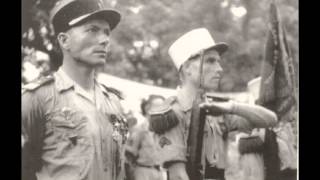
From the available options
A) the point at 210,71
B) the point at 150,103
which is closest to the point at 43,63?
the point at 150,103

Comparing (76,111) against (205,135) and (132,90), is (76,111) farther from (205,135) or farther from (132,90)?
(205,135)

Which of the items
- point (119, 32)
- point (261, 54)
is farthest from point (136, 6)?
point (261, 54)

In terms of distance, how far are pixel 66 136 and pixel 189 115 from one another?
82 centimetres

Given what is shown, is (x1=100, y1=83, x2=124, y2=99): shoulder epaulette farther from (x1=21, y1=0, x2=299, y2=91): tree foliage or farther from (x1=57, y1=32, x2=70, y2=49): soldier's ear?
(x1=57, y1=32, x2=70, y2=49): soldier's ear

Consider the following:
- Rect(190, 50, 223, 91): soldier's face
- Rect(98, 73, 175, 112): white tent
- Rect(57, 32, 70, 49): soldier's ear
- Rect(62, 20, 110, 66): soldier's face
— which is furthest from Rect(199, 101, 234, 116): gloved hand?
Rect(57, 32, 70, 49): soldier's ear

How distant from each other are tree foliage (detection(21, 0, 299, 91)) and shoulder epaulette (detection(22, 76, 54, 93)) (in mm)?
121

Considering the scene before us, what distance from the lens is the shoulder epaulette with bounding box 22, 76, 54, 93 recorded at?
13.2ft

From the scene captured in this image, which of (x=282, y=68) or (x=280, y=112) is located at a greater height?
(x=282, y=68)

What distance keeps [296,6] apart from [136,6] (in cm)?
114

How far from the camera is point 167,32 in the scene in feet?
14.0

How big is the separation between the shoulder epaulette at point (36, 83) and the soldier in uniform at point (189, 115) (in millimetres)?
723

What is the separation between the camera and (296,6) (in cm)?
446
